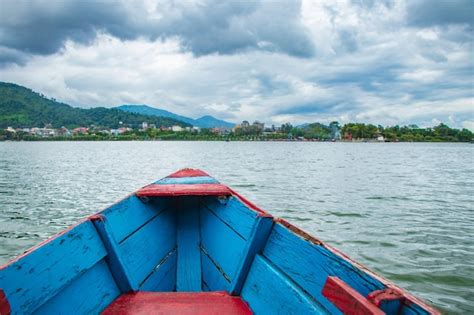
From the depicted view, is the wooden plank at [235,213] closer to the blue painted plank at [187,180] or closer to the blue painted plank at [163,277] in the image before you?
the blue painted plank at [187,180]

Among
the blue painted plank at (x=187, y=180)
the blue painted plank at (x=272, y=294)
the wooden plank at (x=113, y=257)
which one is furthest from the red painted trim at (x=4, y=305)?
the blue painted plank at (x=187, y=180)

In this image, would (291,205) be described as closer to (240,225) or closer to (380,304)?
(240,225)

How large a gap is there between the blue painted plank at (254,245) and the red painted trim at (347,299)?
1002mm

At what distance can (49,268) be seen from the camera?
218 centimetres

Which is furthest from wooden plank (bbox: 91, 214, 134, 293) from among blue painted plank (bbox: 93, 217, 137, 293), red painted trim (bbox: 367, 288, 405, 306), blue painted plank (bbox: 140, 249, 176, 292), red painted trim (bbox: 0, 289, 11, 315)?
red painted trim (bbox: 367, 288, 405, 306)

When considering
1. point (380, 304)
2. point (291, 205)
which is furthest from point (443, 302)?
point (291, 205)

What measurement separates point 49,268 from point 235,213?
183cm

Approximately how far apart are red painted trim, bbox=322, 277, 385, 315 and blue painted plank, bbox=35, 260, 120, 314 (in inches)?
67.8

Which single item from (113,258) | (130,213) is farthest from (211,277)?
(113,258)

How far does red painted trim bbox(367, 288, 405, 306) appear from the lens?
1485mm

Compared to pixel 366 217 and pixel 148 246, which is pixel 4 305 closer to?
pixel 148 246

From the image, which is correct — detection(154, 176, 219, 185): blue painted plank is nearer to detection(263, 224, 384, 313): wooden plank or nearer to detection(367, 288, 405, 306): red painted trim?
detection(263, 224, 384, 313): wooden plank

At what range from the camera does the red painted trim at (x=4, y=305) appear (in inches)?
69.5

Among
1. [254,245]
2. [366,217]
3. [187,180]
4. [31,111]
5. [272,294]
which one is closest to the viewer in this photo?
[272,294]
